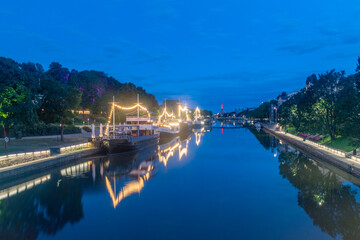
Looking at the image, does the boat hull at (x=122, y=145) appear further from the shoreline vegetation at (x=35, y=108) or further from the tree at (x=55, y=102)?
the tree at (x=55, y=102)

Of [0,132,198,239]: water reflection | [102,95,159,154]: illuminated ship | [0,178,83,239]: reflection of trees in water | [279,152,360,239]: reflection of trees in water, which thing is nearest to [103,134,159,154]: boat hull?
[102,95,159,154]: illuminated ship

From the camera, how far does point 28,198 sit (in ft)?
79.0

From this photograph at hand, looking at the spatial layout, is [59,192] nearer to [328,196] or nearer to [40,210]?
[40,210]

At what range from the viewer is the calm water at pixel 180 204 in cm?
1789

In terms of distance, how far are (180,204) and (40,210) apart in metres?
11.2

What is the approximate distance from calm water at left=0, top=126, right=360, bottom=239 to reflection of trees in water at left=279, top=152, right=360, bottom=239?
73 mm

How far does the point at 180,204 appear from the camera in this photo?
76.0 ft

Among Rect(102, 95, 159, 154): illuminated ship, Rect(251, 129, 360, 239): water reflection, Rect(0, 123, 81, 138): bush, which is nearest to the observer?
Rect(251, 129, 360, 239): water reflection

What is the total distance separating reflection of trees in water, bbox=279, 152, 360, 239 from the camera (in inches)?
738

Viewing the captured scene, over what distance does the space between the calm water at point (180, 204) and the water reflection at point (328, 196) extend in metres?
0.08

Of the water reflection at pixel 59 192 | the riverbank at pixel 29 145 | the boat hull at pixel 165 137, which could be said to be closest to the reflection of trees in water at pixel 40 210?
the water reflection at pixel 59 192

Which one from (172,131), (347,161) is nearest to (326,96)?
(347,161)

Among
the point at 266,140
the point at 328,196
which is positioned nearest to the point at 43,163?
the point at 328,196

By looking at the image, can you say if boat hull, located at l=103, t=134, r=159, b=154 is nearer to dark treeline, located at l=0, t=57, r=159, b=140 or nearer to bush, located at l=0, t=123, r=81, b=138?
dark treeline, located at l=0, t=57, r=159, b=140
